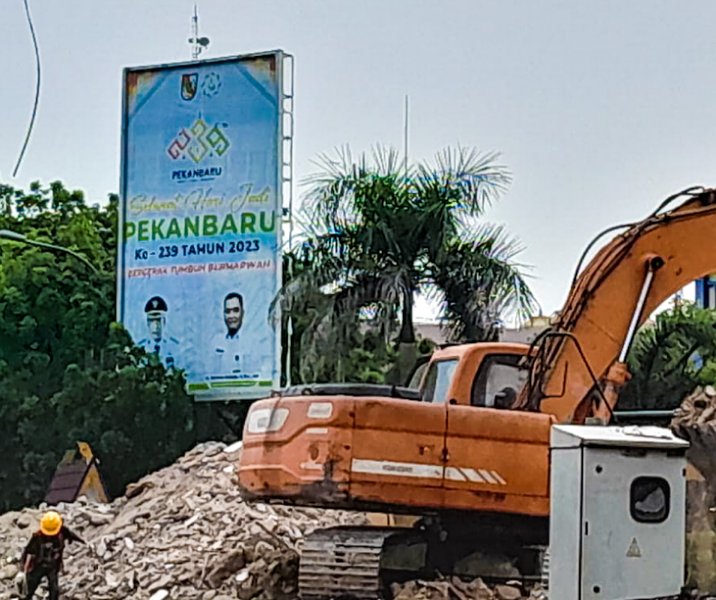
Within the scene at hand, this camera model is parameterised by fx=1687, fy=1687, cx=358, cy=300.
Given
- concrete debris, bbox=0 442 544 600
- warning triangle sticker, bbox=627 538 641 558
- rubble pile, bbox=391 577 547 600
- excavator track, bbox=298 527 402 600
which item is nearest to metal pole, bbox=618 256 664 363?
rubble pile, bbox=391 577 547 600

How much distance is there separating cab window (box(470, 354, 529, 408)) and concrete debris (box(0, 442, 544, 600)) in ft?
5.97

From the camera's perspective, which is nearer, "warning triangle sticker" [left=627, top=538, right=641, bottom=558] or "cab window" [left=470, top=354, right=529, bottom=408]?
"warning triangle sticker" [left=627, top=538, right=641, bottom=558]

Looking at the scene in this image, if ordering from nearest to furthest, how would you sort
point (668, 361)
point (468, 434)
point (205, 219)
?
point (468, 434)
point (668, 361)
point (205, 219)

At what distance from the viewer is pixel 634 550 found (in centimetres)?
1020

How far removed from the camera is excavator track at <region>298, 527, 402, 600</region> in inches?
652

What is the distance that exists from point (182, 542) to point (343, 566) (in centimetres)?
462

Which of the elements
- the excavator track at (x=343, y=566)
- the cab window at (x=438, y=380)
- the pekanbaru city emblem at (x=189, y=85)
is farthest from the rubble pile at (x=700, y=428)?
the pekanbaru city emblem at (x=189, y=85)

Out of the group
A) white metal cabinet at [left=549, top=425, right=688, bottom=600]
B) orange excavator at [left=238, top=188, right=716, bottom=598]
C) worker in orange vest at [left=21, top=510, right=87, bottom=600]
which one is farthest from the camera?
worker in orange vest at [left=21, top=510, right=87, bottom=600]

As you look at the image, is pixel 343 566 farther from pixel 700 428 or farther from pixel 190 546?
pixel 190 546

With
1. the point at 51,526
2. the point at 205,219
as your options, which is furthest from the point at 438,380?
the point at 205,219

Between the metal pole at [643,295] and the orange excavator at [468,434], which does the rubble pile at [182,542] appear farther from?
the metal pole at [643,295]

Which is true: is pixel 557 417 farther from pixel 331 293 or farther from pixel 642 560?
pixel 331 293

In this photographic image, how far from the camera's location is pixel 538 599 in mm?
16562

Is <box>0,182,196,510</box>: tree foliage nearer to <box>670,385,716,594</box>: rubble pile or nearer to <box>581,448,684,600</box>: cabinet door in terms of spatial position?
<box>670,385,716,594</box>: rubble pile
